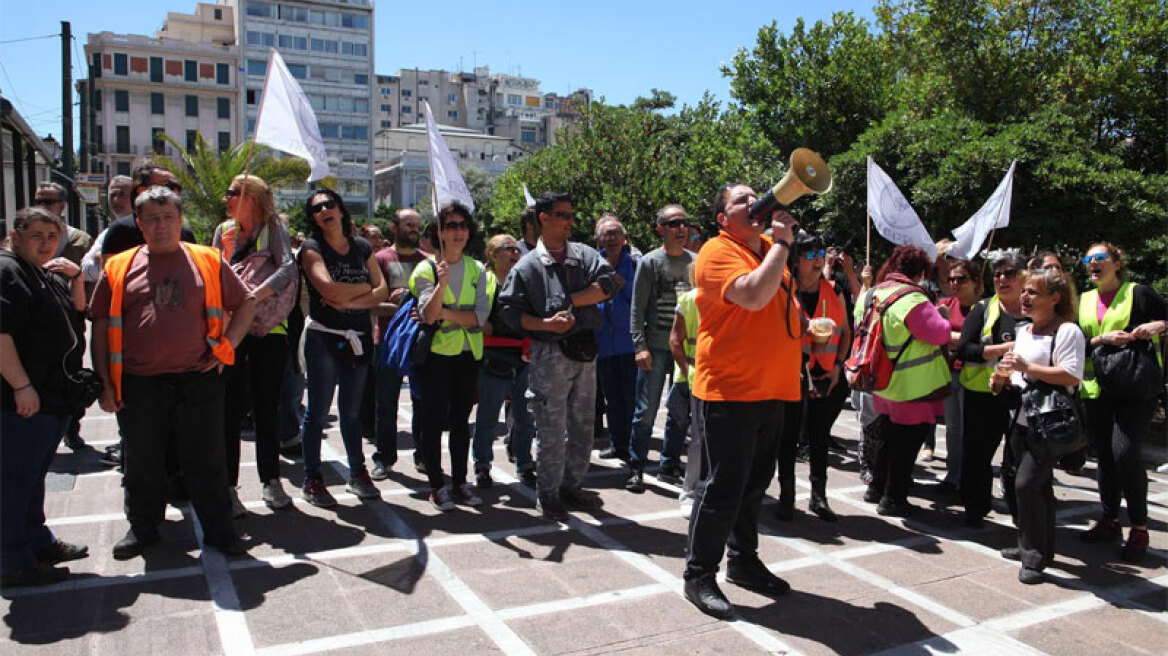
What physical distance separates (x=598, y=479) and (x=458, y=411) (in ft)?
4.85

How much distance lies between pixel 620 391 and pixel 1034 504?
10.7 feet

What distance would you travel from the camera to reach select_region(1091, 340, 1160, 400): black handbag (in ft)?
17.1

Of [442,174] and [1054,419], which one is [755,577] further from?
[442,174]

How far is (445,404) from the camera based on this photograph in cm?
570

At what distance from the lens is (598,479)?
6648mm

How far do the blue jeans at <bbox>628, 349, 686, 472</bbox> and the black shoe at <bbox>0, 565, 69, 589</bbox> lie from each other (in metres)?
3.76

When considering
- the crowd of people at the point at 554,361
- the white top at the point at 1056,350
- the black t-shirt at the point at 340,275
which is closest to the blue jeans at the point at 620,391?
the crowd of people at the point at 554,361

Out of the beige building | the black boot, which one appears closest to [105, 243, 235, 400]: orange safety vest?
the black boot

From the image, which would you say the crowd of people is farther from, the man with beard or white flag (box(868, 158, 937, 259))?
white flag (box(868, 158, 937, 259))

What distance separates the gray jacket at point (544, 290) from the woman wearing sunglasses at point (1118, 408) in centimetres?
330

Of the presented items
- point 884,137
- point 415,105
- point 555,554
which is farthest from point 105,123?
point 555,554

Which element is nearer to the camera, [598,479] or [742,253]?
[742,253]

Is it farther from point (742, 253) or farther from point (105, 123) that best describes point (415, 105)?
point (742, 253)

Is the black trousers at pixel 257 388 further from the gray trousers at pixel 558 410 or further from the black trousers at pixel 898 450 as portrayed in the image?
the black trousers at pixel 898 450
